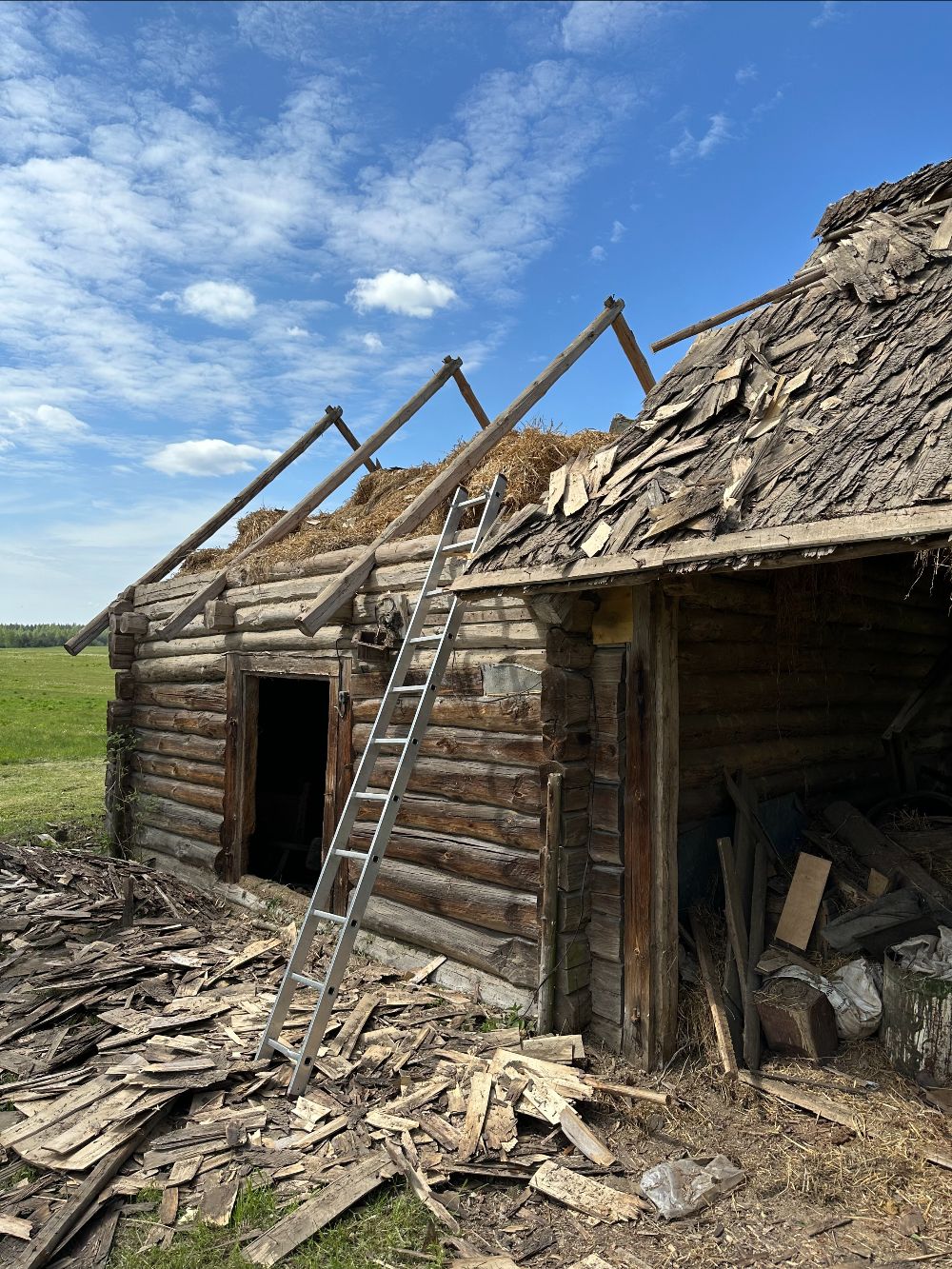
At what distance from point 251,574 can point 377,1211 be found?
647cm

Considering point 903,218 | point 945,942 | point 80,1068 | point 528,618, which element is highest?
point 903,218

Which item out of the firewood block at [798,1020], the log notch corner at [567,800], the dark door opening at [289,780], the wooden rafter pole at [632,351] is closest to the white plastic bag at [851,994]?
the firewood block at [798,1020]

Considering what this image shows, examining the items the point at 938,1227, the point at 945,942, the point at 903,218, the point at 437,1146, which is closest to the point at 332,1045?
the point at 437,1146

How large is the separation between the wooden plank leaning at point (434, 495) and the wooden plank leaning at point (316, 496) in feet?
7.60

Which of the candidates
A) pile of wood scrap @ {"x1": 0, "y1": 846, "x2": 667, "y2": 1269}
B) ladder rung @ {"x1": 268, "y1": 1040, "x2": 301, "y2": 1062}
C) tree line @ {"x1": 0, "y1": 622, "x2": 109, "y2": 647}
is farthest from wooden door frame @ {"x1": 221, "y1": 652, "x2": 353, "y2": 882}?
tree line @ {"x1": 0, "y1": 622, "x2": 109, "y2": 647}

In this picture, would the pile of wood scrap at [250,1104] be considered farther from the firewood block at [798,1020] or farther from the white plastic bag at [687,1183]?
the firewood block at [798,1020]

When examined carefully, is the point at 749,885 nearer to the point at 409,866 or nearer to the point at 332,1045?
the point at 409,866

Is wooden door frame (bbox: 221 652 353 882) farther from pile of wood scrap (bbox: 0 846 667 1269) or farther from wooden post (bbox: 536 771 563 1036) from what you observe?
wooden post (bbox: 536 771 563 1036)

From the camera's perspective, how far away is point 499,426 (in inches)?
290

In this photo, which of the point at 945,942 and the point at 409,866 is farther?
the point at 409,866

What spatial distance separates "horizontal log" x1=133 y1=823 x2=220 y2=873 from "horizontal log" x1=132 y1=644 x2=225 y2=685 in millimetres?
1898

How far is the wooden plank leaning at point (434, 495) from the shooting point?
266 inches

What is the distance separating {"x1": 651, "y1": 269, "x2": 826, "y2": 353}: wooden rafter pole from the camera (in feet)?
22.2

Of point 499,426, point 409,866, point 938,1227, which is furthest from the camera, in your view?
point 499,426
